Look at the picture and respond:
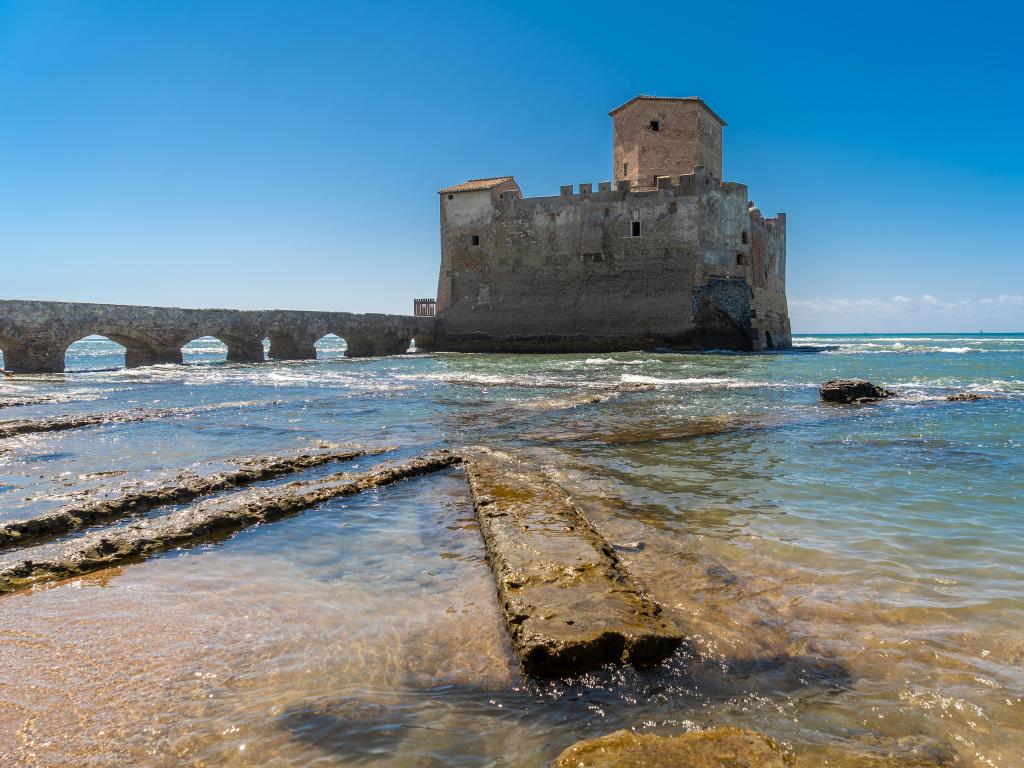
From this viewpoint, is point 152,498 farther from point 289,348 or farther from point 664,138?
point 664,138

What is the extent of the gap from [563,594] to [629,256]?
2881 cm

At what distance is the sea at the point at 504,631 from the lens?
1.90m

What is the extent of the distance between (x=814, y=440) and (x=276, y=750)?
6.89m

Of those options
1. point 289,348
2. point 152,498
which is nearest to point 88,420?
point 152,498

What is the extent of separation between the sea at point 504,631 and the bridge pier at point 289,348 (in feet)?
71.8

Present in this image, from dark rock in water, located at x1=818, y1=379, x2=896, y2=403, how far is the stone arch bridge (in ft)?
67.9

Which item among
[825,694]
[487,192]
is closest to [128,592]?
[825,694]

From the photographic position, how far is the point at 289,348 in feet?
92.8

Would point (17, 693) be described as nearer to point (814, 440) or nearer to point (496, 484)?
point (496, 484)

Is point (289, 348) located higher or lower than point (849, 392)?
higher

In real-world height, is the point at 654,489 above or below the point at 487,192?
below

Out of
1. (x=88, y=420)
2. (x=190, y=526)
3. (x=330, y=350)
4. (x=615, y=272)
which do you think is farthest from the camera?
(x=330, y=350)

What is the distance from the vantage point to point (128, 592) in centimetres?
296

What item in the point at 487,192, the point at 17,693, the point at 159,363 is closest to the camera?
the point at 17,693
